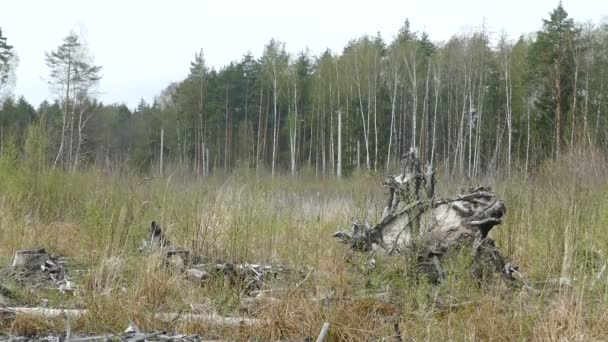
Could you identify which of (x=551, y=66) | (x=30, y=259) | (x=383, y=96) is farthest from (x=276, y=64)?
(x=30, y=259)

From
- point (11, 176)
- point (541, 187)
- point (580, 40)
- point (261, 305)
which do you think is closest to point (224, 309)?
→ point (261, 305)

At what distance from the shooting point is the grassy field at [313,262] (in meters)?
3.15

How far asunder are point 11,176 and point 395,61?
2141cm

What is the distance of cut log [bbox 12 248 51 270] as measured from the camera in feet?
14.8

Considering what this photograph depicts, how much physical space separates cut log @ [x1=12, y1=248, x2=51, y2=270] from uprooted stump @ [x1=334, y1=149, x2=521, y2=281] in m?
2.57

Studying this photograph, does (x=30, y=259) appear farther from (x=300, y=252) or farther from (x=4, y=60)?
(x=4, y=60)

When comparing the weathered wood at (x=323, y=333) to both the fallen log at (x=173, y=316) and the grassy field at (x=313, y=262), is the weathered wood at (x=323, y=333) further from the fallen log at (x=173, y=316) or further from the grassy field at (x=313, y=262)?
the fallen log at (x=173, y=316)

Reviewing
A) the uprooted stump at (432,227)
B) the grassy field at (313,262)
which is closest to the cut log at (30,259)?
the grassy field at (313,262)

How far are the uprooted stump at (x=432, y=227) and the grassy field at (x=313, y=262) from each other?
19 centimetres

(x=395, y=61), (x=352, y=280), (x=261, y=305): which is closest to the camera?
(x=261, y=305)

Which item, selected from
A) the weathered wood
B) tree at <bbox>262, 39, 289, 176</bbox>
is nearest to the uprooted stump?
the weathered wood

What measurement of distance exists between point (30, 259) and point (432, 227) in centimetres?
333

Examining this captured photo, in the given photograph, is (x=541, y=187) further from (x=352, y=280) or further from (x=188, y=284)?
(x=188, y=284)

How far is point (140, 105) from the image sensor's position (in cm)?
6544
